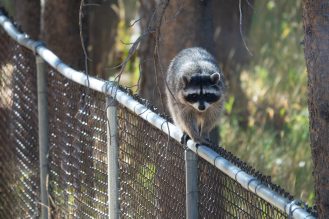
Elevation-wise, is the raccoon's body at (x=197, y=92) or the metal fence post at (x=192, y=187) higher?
the raccoon's body at (x=197, y=92)

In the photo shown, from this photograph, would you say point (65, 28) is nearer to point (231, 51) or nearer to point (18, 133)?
point (18, 133)

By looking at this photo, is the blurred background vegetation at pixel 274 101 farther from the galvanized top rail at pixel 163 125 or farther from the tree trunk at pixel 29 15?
Answer: the tree trunk at pixel 29 15

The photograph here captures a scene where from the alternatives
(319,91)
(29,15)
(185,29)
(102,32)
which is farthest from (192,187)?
(102,32)

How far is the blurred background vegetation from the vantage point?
9.41 metres

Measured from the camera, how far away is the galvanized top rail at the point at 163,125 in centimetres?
373

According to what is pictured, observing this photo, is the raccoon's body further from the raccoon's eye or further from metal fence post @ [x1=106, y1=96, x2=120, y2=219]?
metal fence post @ [x1=106, y1=96, x2=120, y2=219]

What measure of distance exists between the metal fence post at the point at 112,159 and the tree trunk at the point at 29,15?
4412 millimetres

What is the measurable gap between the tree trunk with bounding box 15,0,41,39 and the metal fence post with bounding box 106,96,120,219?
4.41 metres

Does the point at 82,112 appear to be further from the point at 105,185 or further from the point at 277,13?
the point at 277,13

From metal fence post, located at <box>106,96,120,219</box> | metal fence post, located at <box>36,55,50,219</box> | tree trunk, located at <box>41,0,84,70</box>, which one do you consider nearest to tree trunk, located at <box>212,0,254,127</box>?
tree trunk, located at <box>41,0,84,70</box>

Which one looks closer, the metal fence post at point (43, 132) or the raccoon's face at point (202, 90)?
the metal fence post at point (43, 132)

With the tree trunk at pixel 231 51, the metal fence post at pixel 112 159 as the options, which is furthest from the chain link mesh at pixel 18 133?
the tree trunk at pixel 231 51

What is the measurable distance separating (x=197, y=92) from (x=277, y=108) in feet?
16.3

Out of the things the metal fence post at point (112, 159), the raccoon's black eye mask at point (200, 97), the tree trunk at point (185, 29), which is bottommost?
the metal fence post at point (112, 159)
